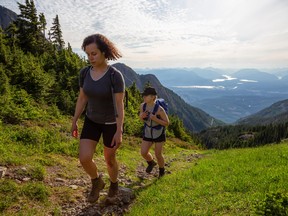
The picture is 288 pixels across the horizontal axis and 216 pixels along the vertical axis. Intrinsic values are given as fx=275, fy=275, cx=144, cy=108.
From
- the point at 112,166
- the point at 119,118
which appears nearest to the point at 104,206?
the point at 112,166

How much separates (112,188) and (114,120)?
1.90 metres

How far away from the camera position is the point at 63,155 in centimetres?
1148

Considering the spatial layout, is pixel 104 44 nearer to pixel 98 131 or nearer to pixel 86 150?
pixel 98 131

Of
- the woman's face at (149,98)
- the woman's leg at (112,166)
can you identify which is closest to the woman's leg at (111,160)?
the woman's leg at (112,166)

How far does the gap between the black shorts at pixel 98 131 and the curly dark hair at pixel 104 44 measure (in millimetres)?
1457

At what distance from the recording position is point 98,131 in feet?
19.9

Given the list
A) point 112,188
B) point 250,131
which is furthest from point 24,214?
point 250,131

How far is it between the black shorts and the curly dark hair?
4.78 feet

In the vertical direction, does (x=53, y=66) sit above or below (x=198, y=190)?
above

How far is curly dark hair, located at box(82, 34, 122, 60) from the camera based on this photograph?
18.2 feet

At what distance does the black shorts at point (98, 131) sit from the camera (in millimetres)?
5910

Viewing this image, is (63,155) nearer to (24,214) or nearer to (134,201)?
(134,201)

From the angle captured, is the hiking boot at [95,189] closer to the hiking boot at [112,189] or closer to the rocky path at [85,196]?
the rocky path at [85,196]

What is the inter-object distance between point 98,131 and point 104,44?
189 cm
